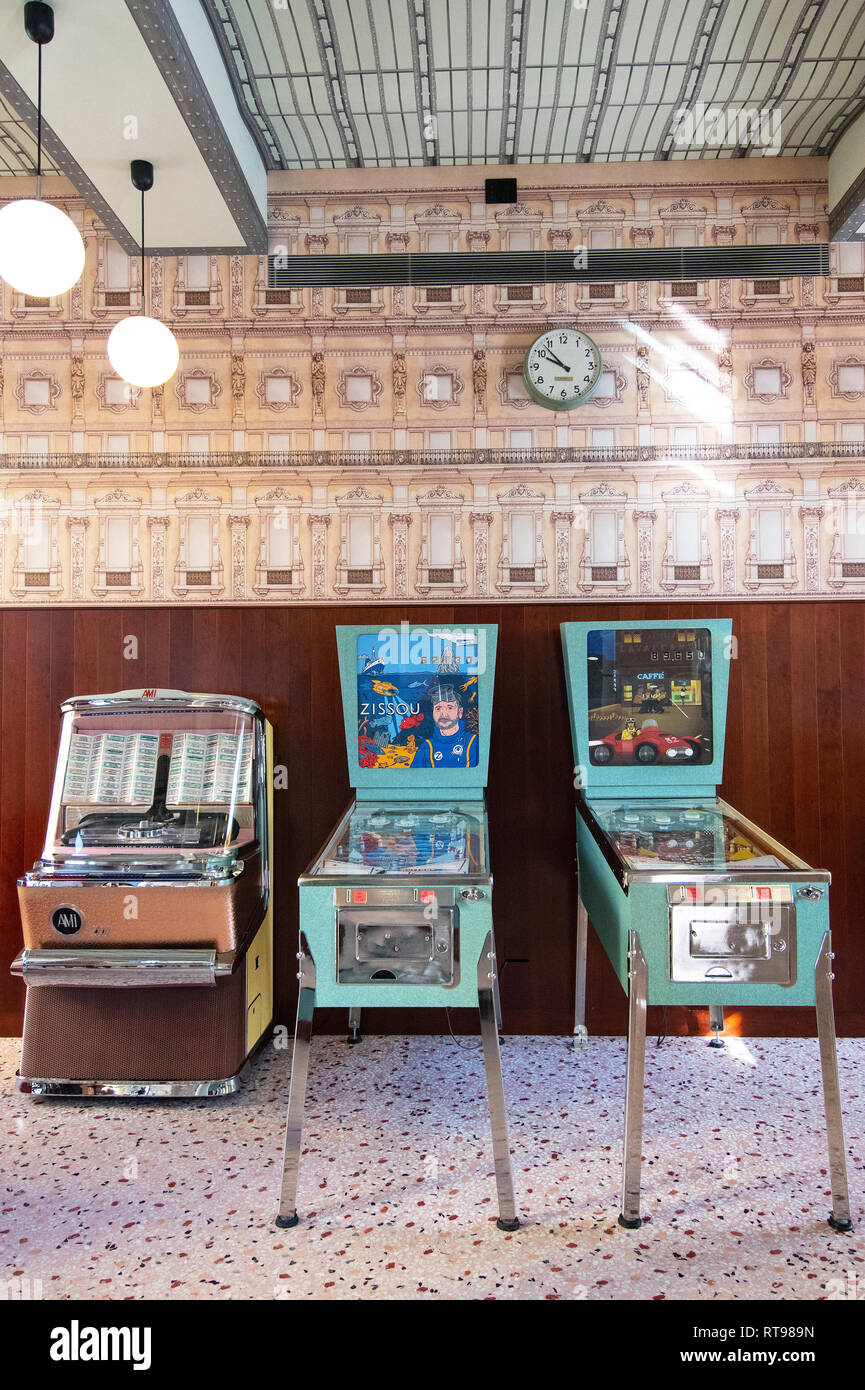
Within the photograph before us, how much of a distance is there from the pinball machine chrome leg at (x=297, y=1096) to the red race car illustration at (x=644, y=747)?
58.3 inches

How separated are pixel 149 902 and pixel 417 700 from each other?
1237 millimetres

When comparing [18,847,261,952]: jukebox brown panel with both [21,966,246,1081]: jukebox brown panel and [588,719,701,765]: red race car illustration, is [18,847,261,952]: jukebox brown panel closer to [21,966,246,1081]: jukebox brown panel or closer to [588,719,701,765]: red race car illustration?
[21,966,246,1081]: jukebox brown panel

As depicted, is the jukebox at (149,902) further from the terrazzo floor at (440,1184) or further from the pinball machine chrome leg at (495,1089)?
the pinball machine chrome leg at (495,1089)

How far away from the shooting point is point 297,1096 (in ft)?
8.09

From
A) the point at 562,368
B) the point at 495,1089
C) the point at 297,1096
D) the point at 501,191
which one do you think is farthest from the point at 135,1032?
the point at 501,191

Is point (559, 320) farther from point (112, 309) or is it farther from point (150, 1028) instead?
point (150, 1028)

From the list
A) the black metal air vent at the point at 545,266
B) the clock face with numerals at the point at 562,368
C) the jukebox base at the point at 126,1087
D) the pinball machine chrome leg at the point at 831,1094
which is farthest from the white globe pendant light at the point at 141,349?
the pinball machine chrome leg at the point at 831,1094

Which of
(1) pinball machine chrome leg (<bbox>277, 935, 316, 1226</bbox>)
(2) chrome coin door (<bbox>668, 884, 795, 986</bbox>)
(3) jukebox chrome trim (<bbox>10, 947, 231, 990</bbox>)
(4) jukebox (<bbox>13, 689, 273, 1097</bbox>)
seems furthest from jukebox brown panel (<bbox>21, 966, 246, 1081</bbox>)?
(2) chrome coin door (<bbox>668, 884, 795, 986</bbox>)

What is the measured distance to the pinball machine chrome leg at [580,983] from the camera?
362 centimetres

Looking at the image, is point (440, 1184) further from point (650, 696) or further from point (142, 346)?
point (142, 346)

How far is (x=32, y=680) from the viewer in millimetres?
3916

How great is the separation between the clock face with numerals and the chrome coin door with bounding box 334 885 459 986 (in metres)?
2.40

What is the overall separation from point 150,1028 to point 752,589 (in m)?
3.11

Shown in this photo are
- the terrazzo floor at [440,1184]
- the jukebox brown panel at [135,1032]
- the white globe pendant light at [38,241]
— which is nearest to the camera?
the terrazzo floor at [440,1184]
